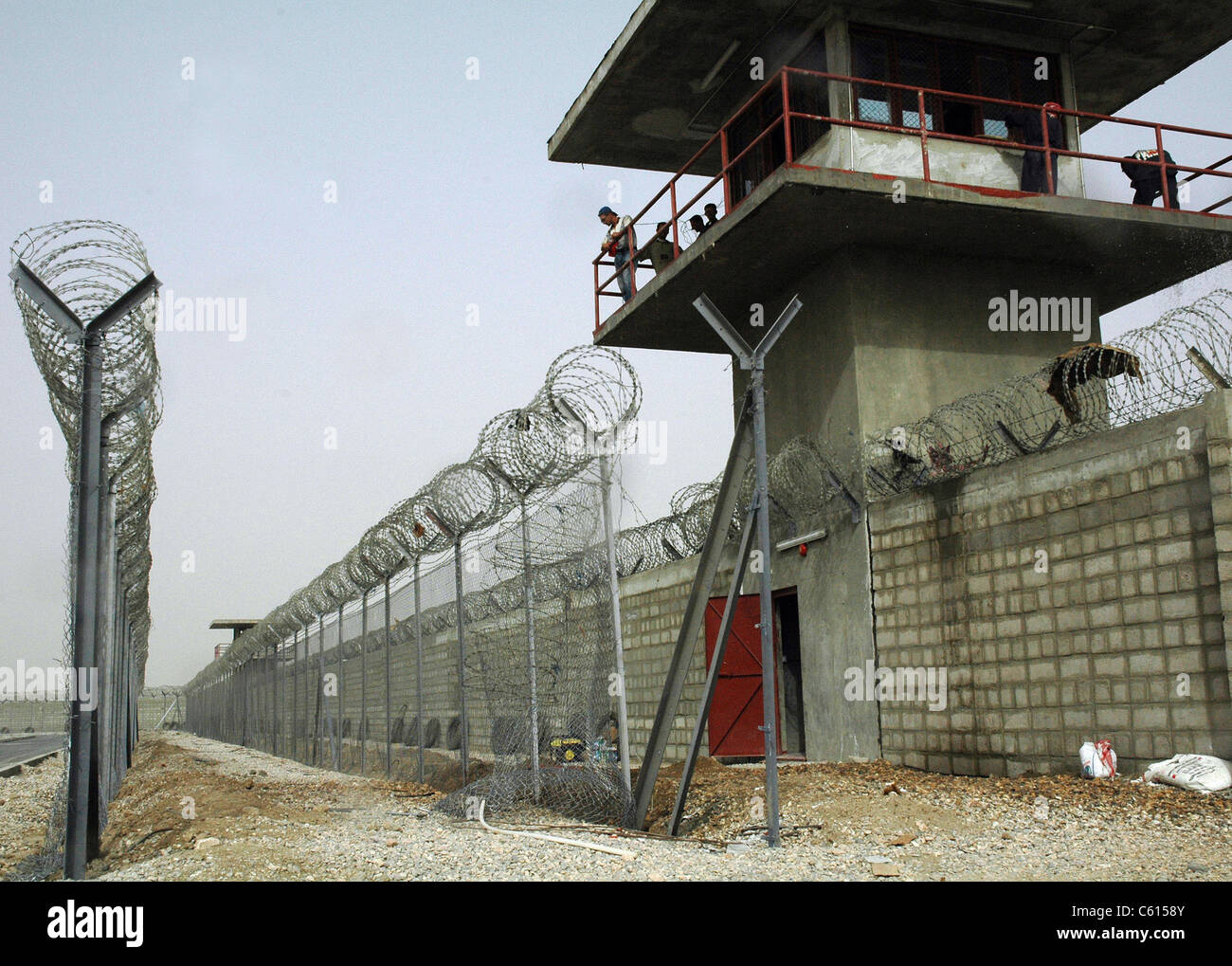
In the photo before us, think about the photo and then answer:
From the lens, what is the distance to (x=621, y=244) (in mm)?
15750

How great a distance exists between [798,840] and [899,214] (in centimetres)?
697

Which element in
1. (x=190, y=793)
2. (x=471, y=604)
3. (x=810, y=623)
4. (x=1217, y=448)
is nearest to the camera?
(x=1217, y=448)

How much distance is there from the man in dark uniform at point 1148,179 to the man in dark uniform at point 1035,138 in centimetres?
84

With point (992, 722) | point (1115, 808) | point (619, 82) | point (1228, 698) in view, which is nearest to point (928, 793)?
point (992, 722)

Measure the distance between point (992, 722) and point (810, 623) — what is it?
3.35 metres

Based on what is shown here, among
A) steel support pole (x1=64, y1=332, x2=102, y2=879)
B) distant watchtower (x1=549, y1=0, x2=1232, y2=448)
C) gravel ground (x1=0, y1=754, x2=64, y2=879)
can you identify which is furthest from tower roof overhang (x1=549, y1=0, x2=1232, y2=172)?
gravel ground (x1=0, y1=754, x2=64, y2=879)

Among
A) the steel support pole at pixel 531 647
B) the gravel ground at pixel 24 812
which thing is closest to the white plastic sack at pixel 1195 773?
the steel support pole at pixel 531 647

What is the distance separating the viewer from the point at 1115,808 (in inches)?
287

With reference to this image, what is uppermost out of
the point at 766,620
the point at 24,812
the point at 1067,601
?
the point at 1067,601

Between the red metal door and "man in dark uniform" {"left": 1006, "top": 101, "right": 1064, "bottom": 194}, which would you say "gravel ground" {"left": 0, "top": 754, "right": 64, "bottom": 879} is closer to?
the red metal door

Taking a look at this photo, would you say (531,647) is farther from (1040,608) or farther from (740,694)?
(740,694)

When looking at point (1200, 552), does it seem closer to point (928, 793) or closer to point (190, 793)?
point (928, 793)

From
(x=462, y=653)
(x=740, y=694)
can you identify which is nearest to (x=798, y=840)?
(x=462, y=653)

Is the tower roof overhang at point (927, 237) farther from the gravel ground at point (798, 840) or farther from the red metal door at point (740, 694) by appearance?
the gravel ground at point (798, 840)
